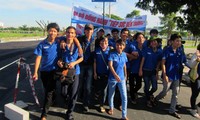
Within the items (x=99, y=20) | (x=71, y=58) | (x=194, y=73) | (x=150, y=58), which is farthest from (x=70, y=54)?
(x=99, y=20)

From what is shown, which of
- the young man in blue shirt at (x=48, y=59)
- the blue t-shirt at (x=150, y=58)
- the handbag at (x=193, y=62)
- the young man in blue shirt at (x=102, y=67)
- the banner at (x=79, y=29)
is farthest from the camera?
the banner at (x=79, y=29)

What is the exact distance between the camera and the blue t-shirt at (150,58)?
18.8ft

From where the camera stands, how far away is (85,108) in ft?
17.6

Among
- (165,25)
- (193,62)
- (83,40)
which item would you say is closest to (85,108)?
(83,40)


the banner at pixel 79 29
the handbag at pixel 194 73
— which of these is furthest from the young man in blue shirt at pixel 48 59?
the banner at pixel 79 29

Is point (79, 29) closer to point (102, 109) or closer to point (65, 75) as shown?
point (102, 109)

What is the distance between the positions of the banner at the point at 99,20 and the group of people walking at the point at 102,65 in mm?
4048

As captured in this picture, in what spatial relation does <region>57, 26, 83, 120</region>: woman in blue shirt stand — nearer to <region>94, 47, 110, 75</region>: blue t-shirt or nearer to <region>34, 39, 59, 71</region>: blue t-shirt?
<region>34, 39, 59, 71</region>: blue t-shirt

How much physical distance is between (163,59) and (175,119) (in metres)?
1.36

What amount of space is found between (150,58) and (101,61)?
1253 millimetres

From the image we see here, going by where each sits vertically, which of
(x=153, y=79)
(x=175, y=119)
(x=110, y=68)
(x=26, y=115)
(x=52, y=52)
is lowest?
(x=175, y=119)

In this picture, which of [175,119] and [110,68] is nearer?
[110,68]

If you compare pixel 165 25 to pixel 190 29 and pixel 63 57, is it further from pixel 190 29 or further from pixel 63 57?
pixel 63 57

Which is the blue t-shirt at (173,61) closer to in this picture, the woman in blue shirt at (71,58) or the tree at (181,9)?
the woman in blue shirt at (71,58)
